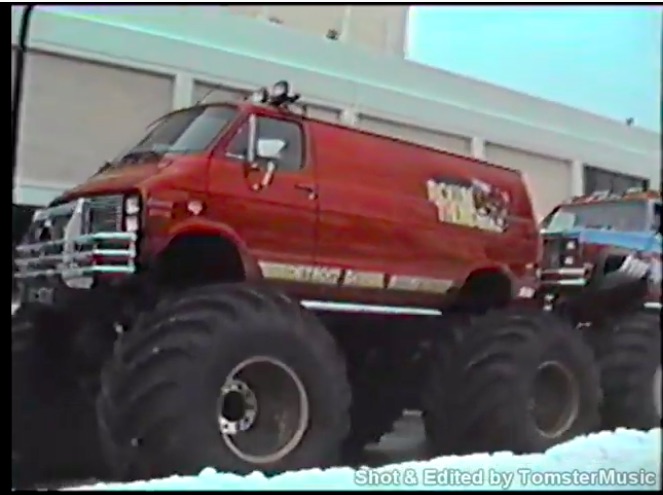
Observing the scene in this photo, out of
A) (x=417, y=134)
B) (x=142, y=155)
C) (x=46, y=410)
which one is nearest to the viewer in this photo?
(x=46, y=410)

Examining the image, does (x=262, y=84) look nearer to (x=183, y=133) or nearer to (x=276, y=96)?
(x=276, y=96)

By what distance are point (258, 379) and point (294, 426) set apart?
16cm

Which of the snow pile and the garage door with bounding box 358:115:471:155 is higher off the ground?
the garage door with bounding box 358:115:471:155

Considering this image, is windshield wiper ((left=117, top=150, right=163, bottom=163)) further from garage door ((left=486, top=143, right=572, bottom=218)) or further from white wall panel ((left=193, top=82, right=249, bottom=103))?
garage door ((left=486, top=143, right=572, bottom=218))

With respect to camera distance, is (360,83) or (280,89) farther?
(360,83)

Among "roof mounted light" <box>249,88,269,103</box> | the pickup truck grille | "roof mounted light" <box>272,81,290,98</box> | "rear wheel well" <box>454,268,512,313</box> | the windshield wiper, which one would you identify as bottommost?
"rear wheel well" <box>454,268,512,313</box>

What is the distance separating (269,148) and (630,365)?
1.32 metres

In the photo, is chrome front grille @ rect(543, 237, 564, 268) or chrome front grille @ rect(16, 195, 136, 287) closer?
chrome front grille @ rect(16, 195, 136, 287)

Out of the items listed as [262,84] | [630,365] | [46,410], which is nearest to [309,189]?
[262,84]

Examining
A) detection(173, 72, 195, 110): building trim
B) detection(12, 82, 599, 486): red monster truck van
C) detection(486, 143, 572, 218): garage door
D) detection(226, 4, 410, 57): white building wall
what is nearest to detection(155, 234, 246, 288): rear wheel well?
detection(12, 82, 599, 486): red monster truck van

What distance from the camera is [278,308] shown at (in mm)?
2389

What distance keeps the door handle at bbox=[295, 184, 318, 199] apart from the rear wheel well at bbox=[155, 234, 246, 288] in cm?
25

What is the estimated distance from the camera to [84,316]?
225cm

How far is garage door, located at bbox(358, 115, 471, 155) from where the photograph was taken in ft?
8.61
